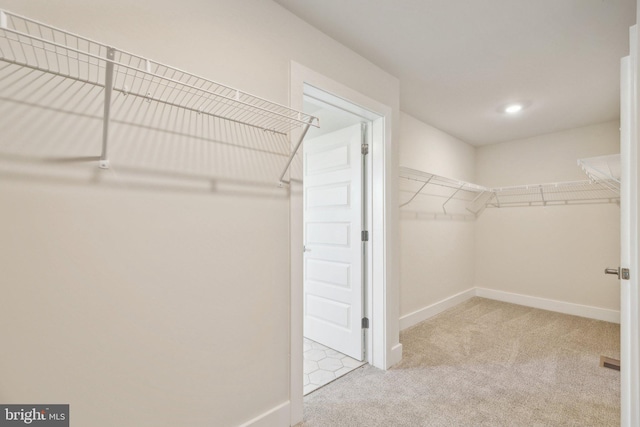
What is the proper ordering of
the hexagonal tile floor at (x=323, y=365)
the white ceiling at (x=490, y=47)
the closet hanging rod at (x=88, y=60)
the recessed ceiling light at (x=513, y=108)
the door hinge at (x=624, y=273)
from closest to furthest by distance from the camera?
the closet hanging rod at (x=88, y=60) → the door hinge at (x=624, y=273) → the white ceiling at (x=490, y=47) → the hexagonal tile floor at (x=323, y=365) → the recessed ceiling light at (x=513, y=108)

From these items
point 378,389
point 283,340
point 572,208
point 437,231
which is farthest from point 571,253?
point 283,340

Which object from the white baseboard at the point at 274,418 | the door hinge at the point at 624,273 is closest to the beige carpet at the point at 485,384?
the white baseboard at the point at 274,418

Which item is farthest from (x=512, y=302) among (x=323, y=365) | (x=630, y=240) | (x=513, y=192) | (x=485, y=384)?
(x=630, y=240)

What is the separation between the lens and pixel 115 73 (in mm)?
1082

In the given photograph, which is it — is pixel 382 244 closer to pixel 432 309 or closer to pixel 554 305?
pixel 432 309

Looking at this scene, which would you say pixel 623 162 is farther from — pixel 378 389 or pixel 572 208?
pixel 572 208

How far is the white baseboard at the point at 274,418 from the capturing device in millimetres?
1490

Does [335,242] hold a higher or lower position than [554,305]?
higher

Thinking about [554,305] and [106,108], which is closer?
[106,108]

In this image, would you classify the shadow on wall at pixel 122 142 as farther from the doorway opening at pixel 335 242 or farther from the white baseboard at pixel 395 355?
the white baseboard at pixel 395 355

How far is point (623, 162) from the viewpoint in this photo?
1.24 meters

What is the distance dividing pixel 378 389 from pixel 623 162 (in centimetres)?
189

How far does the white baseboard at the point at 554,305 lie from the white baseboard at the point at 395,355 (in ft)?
8.54

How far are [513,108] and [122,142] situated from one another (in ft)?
11.3
